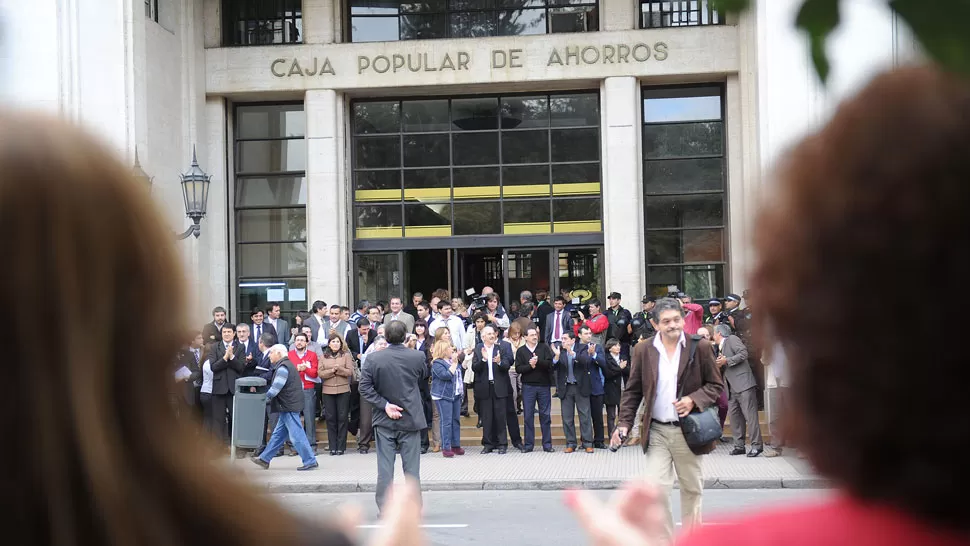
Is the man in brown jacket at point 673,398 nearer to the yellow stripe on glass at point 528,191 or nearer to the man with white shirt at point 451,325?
the man with white shirt at point 451,325

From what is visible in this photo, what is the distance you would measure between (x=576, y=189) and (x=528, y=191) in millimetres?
1206

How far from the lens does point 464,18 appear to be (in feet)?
83.4

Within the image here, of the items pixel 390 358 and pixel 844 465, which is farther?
pixel 390 358

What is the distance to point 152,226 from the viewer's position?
4.22 feet

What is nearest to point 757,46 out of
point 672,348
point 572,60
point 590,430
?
point 572,60

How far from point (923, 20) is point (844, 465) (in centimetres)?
62

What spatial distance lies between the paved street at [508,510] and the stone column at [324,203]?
10.9 m

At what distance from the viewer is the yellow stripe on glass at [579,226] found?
82.7 feet

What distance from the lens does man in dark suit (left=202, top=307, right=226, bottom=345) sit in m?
17.7

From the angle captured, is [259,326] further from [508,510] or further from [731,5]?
[731,5]

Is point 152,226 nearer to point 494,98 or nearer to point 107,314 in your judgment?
point 107,314

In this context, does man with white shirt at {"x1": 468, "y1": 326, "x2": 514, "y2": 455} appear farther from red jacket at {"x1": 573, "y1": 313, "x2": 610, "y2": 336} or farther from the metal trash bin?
the metal trash bin

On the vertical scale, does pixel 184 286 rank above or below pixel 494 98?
below

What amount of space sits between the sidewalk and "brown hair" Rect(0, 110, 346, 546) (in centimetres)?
1200
